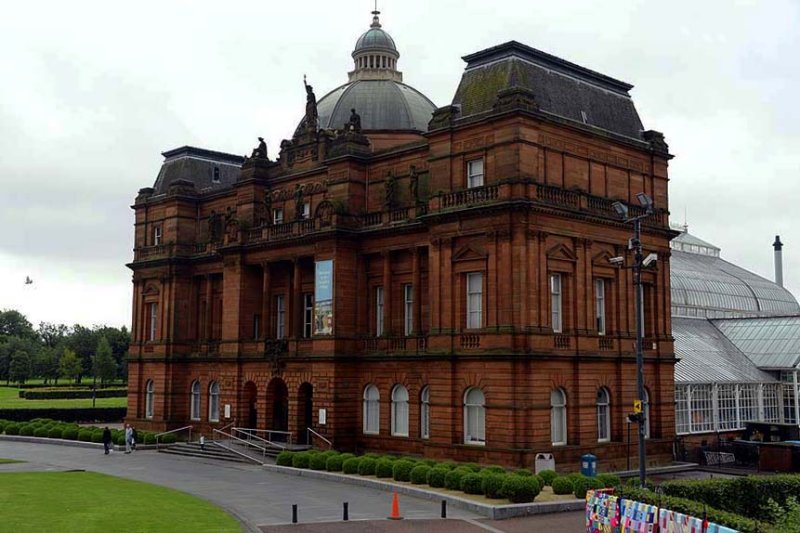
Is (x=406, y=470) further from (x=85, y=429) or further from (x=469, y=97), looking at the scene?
(x=85, y=429)

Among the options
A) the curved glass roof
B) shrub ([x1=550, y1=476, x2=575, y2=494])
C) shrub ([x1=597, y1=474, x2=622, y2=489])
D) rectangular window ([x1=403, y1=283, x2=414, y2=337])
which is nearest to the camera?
shrub ([x1=597, y1=474, x2=622, y2=489])

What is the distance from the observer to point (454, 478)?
33.9 metres

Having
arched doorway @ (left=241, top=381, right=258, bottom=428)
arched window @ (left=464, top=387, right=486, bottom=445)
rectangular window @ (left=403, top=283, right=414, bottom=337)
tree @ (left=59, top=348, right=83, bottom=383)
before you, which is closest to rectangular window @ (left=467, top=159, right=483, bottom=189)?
rectangular window @ (left=403, top=283, right=414, bottom=337)

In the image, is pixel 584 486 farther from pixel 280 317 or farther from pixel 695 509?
pixel 280 317

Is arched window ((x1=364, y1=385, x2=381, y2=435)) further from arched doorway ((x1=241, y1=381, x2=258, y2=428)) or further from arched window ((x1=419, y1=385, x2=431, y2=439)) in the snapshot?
arched doorway ((x1=241, y1=381, x2=258, y2=428))

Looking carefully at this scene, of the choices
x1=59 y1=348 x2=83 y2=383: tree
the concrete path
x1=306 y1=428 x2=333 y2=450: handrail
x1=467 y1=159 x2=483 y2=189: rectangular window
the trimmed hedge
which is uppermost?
x1=467 y1=159 x2=483 y2=189: rectangular window

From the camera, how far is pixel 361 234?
4894cm

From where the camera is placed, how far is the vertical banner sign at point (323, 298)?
48.5 meters

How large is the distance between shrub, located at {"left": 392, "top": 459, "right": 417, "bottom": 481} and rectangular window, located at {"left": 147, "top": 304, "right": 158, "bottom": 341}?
33495 mm

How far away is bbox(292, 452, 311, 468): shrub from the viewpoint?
1644 inches

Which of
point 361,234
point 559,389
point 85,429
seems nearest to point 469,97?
point 361,234

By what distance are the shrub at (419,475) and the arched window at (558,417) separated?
300 inches

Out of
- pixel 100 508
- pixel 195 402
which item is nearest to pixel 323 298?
pixel 195 402

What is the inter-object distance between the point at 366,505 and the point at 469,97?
2181 cm
